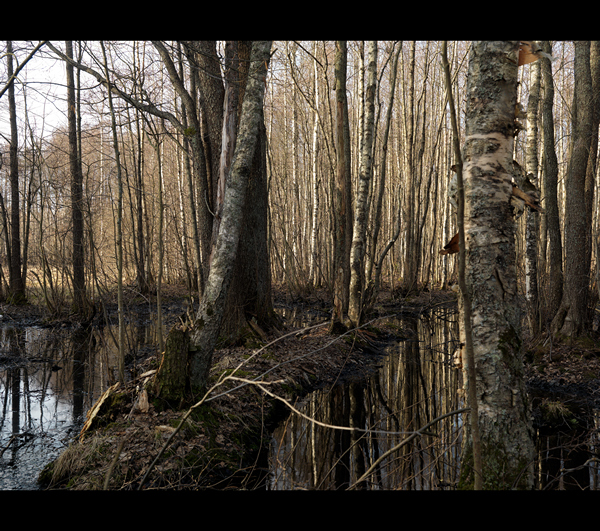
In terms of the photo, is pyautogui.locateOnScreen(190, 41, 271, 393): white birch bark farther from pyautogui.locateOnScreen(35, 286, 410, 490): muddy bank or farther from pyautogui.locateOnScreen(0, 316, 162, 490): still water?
pyautogui.locateOnScreen(0, 316, 162, 490): still water

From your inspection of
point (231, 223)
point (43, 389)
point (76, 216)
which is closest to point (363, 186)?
point (231, 223)

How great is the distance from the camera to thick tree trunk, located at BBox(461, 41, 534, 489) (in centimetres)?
220

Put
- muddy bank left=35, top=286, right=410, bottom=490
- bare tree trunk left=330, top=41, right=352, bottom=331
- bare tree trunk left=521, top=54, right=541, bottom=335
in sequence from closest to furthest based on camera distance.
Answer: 1. muddy bank left=35, top=286, right=410, bottom=490
2. bare tree trunk left=521, top=54, right=541, bottom=335
3. bare tree trunk left=330, top=41, right=352, bottom=331

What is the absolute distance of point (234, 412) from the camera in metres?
4.86

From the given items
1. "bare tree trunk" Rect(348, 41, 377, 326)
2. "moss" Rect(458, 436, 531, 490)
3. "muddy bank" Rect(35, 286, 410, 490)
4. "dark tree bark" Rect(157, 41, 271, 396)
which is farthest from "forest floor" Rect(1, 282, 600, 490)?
"bare tree trunk" Rect(348, 41, 377, 326)

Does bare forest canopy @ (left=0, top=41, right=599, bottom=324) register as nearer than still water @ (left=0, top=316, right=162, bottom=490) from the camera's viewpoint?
No

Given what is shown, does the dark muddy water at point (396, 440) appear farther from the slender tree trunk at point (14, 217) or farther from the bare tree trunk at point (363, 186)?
the slender tree trunk at point (14, 217)

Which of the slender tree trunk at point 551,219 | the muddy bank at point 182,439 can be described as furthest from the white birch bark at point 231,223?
the slender tree trunk at point 551,219

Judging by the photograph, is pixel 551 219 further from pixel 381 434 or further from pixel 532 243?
pixel 381 434

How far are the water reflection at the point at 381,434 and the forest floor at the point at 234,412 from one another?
32 cm

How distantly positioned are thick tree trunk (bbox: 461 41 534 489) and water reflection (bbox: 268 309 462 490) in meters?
0.26

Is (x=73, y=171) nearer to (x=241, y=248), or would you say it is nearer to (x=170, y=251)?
(x=241, y=248)

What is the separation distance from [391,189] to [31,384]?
19.2 meters
